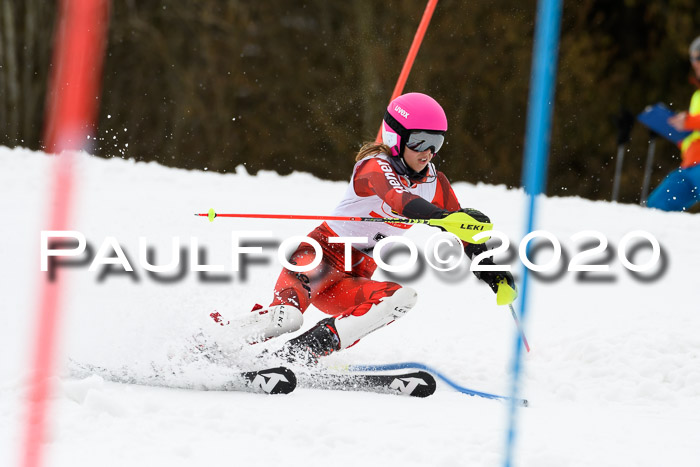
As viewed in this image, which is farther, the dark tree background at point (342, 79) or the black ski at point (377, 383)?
the dark tree background at point (342, 79)

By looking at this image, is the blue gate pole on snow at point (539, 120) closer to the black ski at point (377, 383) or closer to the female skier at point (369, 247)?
the female skier at point (369, 247)

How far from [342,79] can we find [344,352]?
13.8 meters

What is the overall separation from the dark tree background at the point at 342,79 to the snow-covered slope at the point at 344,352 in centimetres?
891

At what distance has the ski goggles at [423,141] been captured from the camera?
3.88 metres

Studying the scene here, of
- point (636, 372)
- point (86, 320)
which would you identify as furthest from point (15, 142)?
point (636, 372)

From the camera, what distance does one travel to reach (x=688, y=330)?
16.7 ft

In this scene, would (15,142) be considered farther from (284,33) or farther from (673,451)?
(673,451)

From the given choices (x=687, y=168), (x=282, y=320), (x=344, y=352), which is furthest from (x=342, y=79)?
(x=282, y=320)

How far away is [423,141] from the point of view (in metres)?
3.89

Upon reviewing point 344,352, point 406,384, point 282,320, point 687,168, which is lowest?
point 344,352

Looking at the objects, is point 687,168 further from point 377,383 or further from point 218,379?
point 218,379

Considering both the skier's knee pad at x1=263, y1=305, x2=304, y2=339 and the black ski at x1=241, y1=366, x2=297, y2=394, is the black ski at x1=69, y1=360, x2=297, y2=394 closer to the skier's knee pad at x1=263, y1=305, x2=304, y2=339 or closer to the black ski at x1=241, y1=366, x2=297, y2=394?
the black ski at x1=241, y1=366, x2=297, y2=394

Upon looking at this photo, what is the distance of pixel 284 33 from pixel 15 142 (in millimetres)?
5736

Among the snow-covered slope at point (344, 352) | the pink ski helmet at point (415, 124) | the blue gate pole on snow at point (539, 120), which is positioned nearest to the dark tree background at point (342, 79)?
the snow-covered slope at point (344, 352)
